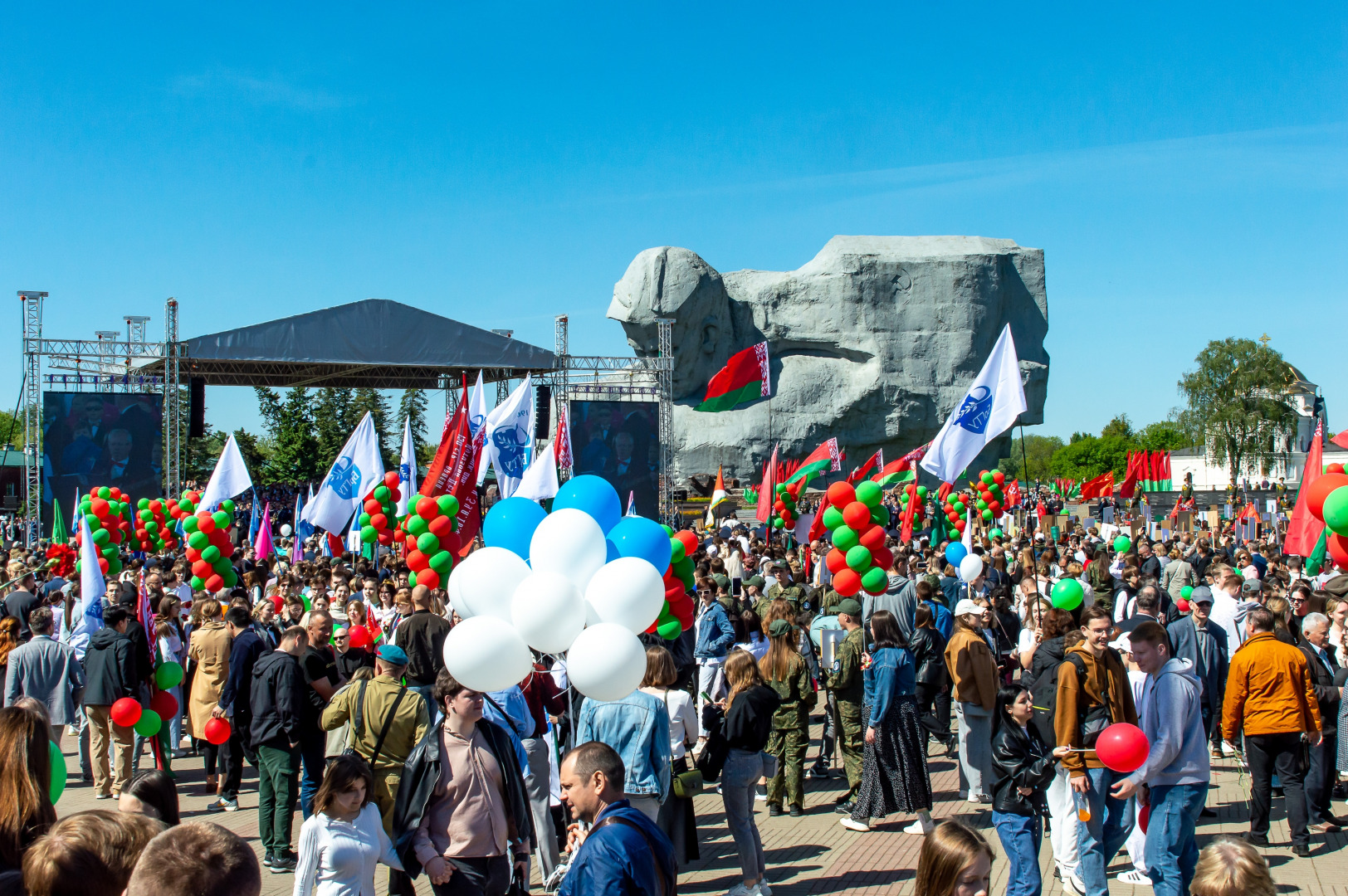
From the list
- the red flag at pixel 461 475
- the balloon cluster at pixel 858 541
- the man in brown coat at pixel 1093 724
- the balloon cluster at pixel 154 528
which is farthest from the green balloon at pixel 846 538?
the balloon cluster at pixel 154 528

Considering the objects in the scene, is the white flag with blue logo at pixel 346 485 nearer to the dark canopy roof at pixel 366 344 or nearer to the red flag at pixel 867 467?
the red flag at pixel 867 467

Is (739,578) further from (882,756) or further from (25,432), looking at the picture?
(25,432)

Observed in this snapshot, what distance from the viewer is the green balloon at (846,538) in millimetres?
9008

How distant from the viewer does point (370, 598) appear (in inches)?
424

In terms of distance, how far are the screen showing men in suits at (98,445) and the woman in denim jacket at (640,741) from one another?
2262 centimetres

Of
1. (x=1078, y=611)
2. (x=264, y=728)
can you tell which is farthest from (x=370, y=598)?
(x=1078, y=611)

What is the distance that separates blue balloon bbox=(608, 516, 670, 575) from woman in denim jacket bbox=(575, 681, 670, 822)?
0.76 meters

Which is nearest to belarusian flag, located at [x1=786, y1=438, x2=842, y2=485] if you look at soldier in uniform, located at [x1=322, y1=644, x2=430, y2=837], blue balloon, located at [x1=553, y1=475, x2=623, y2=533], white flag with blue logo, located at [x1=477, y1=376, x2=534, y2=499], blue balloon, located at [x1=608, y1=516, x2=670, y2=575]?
white flag with blue logo, located at [x1=477, y1=376, x2=534, y2=499]

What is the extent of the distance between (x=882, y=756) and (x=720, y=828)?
1.21 meters

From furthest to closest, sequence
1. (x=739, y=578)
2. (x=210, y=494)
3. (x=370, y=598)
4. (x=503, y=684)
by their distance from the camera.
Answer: (x=210, y=494), (x=739, y=578), (x=370, y=598), (x=503, y=684)

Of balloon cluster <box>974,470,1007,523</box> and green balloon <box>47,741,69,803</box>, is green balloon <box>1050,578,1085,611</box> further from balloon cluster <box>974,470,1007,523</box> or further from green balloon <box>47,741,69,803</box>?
balloon cluster <box>974,470,1007,523</box>

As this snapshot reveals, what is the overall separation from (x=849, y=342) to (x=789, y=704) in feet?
119

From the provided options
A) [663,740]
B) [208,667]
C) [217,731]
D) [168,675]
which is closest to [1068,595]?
[663,740]

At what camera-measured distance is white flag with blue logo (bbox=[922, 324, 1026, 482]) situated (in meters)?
10.9
